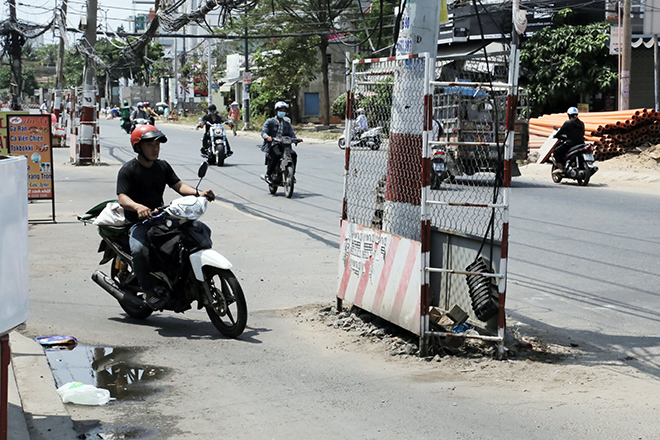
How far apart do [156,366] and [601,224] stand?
8644 mm

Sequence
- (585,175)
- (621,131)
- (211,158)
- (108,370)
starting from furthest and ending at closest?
(211,158)
(621,131)
(585,175)
(108,370)

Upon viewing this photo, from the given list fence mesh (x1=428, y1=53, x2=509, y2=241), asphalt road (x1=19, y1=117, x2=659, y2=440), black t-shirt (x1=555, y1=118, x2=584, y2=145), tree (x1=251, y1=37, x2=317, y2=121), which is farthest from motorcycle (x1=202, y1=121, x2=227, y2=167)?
tree (x1=251, y1=37, x2=317, y2=121)

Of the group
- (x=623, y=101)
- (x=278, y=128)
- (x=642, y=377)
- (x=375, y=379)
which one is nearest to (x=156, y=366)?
(x=375, y=379)

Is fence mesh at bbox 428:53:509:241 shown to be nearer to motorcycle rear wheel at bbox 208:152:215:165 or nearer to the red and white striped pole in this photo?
the red and white striped pole

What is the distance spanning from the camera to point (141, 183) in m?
7.05

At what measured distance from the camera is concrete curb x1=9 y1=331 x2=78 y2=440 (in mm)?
4410

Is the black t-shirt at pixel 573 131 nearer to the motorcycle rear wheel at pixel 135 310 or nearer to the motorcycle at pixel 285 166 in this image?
the motorcycle at pixel 285 166

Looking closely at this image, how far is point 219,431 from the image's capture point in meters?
4.58

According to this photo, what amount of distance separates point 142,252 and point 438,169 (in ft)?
24.3

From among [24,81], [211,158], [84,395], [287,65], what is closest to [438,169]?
[84,395]

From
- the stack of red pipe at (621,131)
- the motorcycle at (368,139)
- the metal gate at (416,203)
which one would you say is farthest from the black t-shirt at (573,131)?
the motorcycle at (368,139)

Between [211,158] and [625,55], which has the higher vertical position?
[625,55]

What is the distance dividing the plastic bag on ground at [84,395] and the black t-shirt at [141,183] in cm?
222

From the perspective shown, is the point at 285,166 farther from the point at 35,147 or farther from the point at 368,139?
the point at 368,139
